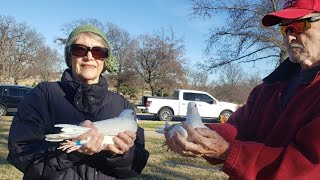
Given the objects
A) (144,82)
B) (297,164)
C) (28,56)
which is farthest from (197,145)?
(28,56)

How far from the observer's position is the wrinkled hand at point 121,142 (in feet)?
7.96

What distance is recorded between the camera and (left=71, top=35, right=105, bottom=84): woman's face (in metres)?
2.88

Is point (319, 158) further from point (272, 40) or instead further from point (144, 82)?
point (144, 82)

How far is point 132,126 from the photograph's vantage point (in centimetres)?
250

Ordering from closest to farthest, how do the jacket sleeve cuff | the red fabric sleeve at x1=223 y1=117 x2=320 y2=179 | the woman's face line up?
the red fabric sleeve at x1=223 y1=117 x2=320 y2=179
the jacket sleeve cuff
the woman's face

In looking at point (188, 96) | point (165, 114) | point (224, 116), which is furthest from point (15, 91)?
point (224, 116)

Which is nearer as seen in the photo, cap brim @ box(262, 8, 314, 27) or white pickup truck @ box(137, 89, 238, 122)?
cap brim @ box(262, 8, 314, 27)

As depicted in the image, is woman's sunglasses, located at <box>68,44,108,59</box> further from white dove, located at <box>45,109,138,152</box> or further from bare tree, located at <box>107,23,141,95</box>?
bare tree, located at <box>107,23,141,95</box>

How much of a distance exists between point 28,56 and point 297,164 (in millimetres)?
47445

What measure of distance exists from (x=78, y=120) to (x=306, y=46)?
60.3 inches

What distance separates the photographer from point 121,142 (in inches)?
96.4

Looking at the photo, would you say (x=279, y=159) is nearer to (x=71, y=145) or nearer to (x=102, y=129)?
(x=102, y=129)

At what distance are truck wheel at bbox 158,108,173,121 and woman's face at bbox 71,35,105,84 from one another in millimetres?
20677

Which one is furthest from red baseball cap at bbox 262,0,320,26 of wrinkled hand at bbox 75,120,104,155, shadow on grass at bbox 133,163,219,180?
shadow on grass at bbox 133,163,219,180
